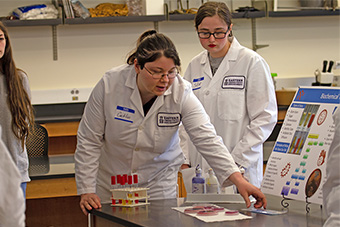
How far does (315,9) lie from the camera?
5.62 metres

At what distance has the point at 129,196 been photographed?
2252mm

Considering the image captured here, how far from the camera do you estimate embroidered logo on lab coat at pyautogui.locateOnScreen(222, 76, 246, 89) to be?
2.92 meters

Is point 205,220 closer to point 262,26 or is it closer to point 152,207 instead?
point 152,207

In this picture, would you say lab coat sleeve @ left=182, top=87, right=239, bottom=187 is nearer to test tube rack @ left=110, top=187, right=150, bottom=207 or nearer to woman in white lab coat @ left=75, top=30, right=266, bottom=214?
woman in white lab coat @ left=75, top=30, right=266, bottom=214

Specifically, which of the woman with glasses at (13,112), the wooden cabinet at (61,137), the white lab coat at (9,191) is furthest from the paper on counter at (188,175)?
the wooden cabinet at (61,137)

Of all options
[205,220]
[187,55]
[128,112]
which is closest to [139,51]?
[128,112]

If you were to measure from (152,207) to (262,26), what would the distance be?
3.93m

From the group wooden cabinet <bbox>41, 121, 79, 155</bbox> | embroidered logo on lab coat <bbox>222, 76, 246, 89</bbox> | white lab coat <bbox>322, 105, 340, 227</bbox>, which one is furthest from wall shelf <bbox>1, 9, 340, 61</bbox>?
white lab coat <bbox>322, 105, 340, 227</bbox>

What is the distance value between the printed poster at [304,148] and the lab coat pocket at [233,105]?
593 mm

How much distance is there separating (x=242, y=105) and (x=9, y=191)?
78.6 inches

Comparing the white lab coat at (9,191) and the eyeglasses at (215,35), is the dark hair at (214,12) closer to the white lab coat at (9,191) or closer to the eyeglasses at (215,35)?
the eyeglasses at (215,35)

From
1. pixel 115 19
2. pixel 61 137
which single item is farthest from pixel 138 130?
pixel 115 19

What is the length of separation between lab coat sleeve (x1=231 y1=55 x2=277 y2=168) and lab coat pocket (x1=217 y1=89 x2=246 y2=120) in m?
0.03

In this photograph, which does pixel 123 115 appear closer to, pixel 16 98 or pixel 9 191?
pixel 16 98
